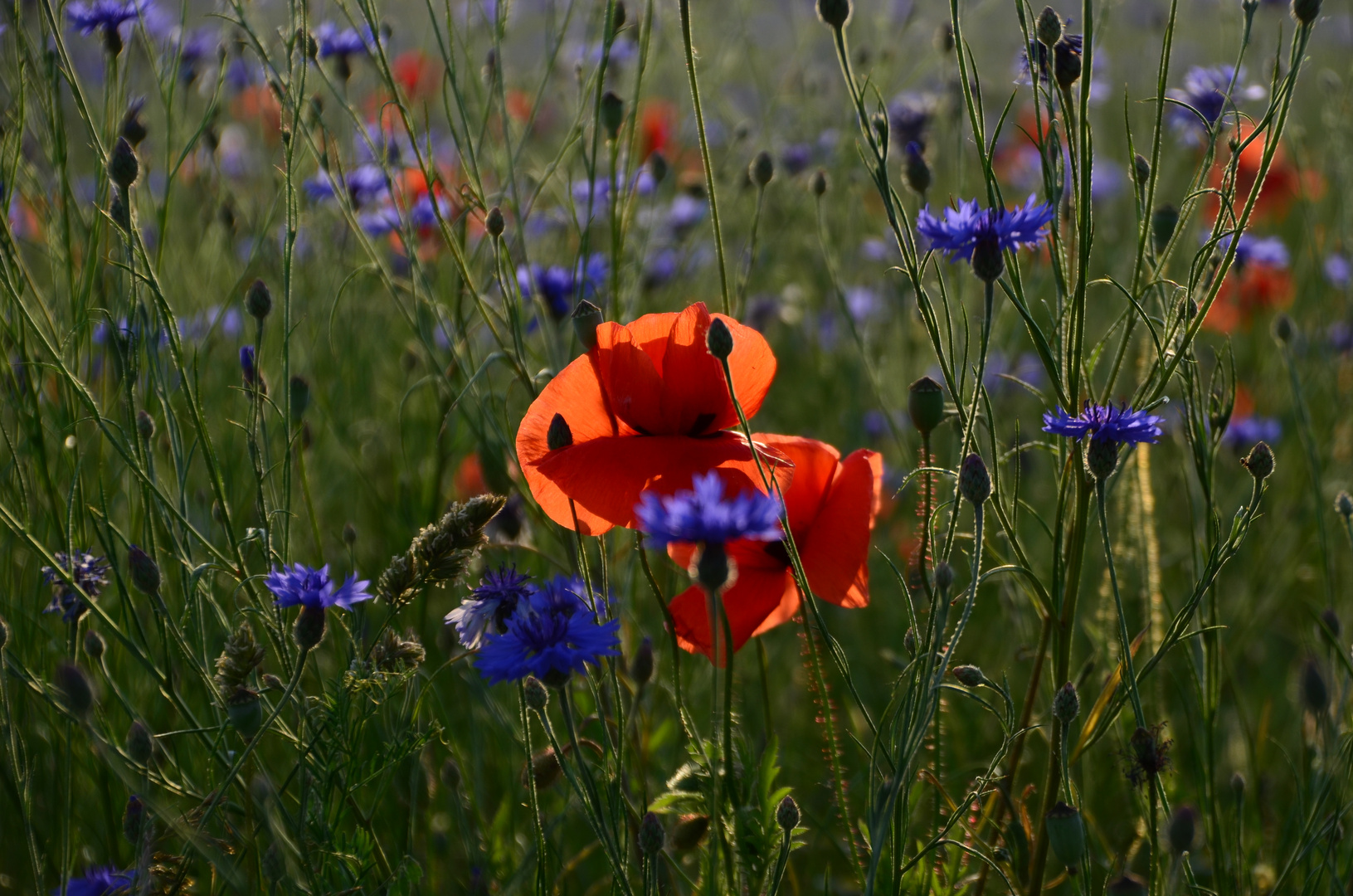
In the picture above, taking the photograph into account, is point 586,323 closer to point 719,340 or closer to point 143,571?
point 719,340

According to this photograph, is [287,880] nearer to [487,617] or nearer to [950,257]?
[487,617]

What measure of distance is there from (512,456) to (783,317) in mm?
1426

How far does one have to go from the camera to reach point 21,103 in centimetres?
107

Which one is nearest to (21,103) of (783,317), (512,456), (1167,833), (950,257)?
(512,456)

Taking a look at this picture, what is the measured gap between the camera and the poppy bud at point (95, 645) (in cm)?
98

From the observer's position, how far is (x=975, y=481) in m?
0.71

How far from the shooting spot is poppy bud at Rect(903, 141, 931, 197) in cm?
107

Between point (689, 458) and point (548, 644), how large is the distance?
7.8 inches

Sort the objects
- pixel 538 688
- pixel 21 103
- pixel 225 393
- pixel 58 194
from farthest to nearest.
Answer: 1. pixel 225 393
2. pixel 58 194
3. pixel 21 103
4. pixel 538 688

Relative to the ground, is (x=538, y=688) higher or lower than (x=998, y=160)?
lower

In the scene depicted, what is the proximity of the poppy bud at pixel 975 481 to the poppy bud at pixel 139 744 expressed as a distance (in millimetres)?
602

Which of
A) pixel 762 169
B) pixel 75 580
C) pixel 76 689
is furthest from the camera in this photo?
pixel 762 169

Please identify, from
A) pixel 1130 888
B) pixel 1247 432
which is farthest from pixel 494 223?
pixel 1247 432

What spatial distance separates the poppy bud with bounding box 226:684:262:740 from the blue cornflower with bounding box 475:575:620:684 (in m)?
0.16
